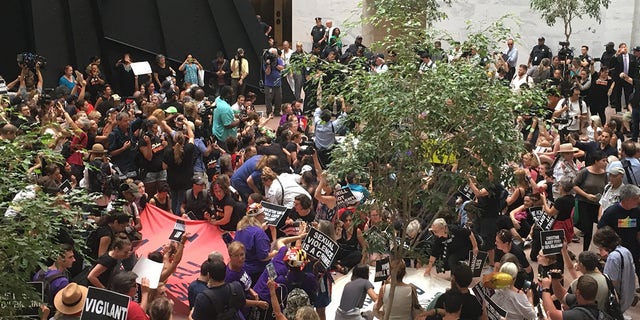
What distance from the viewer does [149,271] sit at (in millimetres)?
8141

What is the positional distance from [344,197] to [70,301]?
14.1 feet

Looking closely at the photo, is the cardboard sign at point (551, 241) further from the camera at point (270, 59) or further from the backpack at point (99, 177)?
the camera at point (270, 59)

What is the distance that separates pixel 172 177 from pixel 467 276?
572 centimetres

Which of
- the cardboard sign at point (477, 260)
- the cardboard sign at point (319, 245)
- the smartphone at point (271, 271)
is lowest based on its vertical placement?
the cardboard sign at point (477, 260)

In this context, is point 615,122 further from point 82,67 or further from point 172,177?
point 82,67

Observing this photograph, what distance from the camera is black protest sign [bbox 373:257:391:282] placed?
28.3ft

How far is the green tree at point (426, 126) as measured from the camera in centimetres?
745

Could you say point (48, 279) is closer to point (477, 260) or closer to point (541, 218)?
point (477, 260)

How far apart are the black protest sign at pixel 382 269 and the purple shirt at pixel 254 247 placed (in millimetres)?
1262

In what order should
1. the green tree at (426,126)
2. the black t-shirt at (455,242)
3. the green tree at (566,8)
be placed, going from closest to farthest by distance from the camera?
the green tree at (426,126)
the black t-shirt at (455,242)
the green tree at (566,8)

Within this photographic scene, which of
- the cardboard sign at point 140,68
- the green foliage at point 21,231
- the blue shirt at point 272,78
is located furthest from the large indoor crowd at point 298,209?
the blue shirt at point 272,78

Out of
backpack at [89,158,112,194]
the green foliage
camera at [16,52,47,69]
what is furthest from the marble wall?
the green foliage

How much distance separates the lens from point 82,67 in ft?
65.6

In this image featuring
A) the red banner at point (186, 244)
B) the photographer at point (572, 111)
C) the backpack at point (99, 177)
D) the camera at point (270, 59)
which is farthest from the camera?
the camera at point (270, 59)
